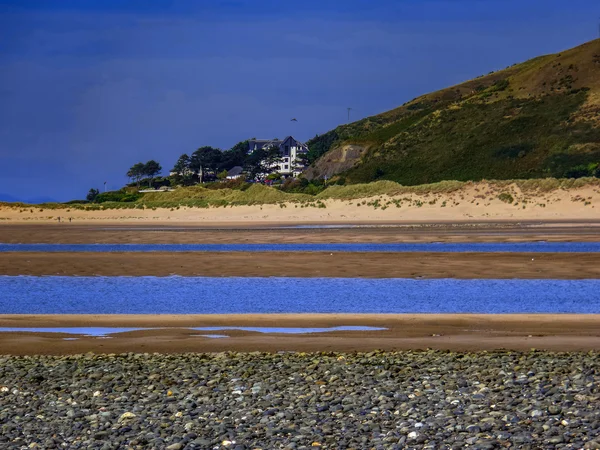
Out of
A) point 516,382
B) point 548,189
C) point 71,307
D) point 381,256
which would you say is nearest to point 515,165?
point 548,189

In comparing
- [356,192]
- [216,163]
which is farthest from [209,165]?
[356,192]

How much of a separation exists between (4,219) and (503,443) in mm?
68736

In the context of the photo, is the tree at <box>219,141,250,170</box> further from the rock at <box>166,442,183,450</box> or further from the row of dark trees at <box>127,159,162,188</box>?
the rock at <box>166,442,183,450</box>

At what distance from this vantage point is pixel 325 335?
1641 cm

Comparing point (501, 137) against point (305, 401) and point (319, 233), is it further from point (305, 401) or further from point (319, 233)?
point (305, 401)

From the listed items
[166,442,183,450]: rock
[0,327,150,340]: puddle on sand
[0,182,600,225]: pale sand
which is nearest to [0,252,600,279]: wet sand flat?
[0,327,150,340]: puddle on sand

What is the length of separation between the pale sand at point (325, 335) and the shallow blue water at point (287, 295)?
122 centimetres

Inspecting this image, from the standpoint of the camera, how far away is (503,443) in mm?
8797

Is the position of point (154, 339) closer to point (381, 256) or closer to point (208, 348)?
point (208, 348)

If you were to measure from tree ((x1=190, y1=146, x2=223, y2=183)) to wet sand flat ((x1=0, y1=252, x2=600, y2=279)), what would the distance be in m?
127

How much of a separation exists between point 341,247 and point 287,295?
15.2 m

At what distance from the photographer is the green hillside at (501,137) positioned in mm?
95500

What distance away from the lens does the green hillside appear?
95.5 metres

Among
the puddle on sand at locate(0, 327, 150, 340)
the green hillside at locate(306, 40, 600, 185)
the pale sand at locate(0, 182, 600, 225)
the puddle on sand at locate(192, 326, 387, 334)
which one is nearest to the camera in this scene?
the puddle on sand at locate(192, 326, 387, 334)
